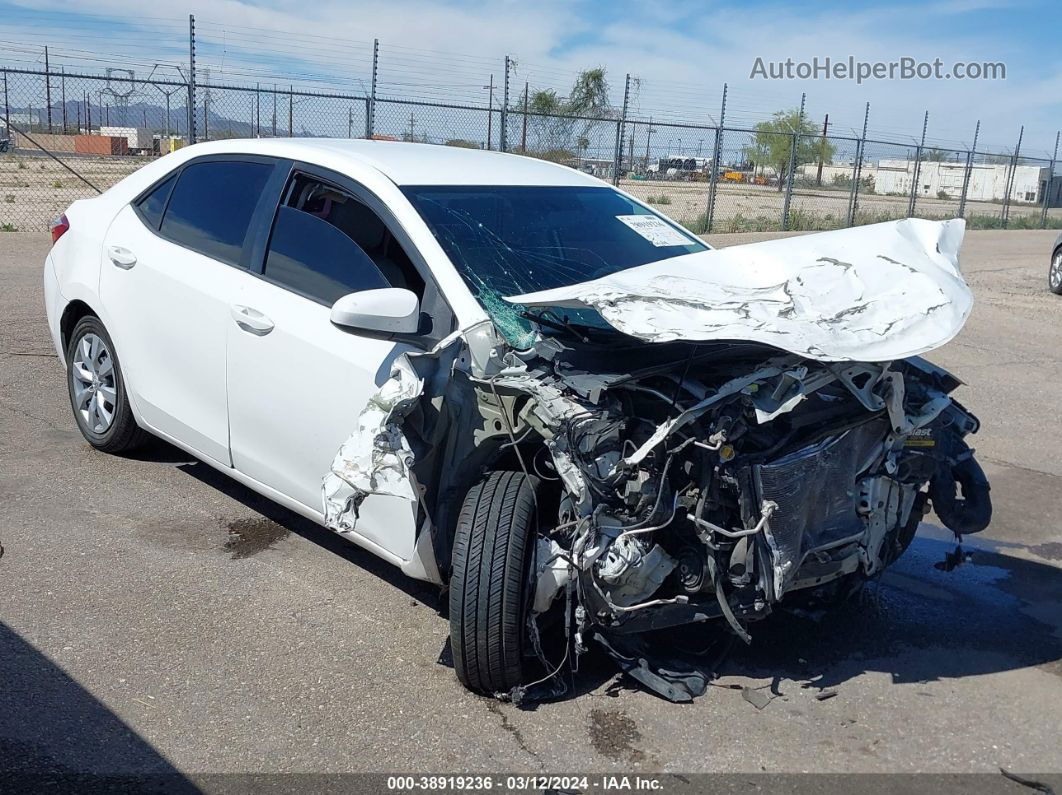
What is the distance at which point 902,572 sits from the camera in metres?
4.76

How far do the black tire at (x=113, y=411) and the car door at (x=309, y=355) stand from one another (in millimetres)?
1190

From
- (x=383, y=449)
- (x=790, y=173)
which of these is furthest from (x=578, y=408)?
(x=790, y=173)

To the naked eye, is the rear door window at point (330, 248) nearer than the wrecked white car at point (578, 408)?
No

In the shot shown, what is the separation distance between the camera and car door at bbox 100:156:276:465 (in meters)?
4.47

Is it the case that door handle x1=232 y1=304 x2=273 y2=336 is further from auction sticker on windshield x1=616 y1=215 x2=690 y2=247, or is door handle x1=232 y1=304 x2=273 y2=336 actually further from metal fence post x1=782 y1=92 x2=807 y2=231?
metal fence post x1=782 y1=92 x2=807 y2=231

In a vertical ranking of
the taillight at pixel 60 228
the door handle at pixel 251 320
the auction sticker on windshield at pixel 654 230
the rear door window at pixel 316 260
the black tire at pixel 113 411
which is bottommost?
the black tire at pixel 113 411

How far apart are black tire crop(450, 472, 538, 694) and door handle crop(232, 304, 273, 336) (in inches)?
49.0

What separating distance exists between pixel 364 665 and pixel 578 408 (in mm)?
1274

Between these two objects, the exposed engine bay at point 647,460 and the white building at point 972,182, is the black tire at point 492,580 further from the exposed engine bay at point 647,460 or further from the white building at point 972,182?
the white building at point 972,182

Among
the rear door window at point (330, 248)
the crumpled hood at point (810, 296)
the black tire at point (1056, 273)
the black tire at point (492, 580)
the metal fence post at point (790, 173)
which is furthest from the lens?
the metal fence post at point (790, 173)

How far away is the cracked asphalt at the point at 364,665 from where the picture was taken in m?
3.21

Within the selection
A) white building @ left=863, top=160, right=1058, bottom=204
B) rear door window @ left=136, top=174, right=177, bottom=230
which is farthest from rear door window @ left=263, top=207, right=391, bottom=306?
white building @ left=863, top=160, right=1058, bottom=204

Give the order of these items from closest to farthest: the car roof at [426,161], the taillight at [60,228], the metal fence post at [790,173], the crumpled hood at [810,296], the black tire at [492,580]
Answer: the crumpled hood at [810,296] → the black tire at [492,580] → the car roof at [426,161] → the taillight at [60,228] → the metal fence post at [790,173]

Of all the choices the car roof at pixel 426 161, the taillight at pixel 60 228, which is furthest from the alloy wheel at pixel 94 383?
the car roof at pixel 426 161
